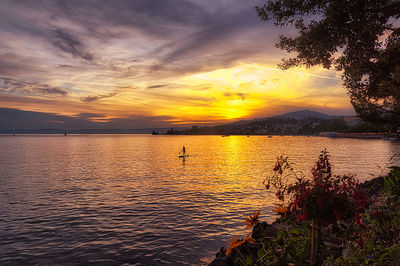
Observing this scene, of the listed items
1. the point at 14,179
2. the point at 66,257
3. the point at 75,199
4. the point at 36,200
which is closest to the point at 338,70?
the point at 66,257

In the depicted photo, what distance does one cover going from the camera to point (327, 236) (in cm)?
634

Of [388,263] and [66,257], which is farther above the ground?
[388,263]

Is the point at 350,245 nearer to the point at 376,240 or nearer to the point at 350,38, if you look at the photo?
the point at 376,240

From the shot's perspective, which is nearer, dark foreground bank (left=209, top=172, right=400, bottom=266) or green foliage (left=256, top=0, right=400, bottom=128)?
dark foreground bank (left=209, top=172, right=400, bottom=266)

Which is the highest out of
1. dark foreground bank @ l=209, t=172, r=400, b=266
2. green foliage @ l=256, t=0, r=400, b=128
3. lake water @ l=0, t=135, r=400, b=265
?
green foliage @ l=256, t=0, r=400, b=128

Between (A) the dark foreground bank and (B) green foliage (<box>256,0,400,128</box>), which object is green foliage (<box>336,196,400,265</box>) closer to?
(A) the dark foreground bank

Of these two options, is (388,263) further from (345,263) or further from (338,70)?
(338,70)

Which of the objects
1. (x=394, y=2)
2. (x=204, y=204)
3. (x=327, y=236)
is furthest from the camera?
(x=204, y=204)

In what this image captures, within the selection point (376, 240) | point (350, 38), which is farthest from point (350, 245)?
point (350, 38)

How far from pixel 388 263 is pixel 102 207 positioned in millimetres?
17345

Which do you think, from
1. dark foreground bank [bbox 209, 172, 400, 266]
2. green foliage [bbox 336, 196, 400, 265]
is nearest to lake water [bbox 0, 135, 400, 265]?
dark foreground bank [bbox 209, 172, 400, 266]

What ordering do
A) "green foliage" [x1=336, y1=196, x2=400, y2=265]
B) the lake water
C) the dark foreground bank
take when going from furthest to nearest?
the lake water
the dark foreground bank
"green foliage" [x1=336, y1=196, x2=400, y2=265]

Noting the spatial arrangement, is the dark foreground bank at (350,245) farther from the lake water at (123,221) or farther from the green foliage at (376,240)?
the lake water at (123,221)

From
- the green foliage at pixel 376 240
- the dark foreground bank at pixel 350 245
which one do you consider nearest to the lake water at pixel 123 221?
the dark foreground bank at pixel 350 245
